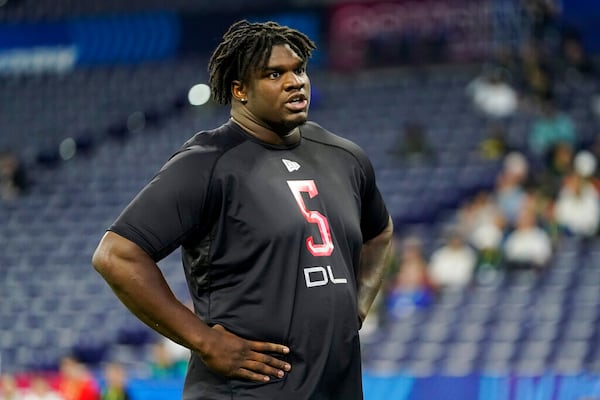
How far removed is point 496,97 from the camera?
51.4 feet

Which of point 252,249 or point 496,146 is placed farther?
point 496,146

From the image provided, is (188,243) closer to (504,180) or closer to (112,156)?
(504,180)

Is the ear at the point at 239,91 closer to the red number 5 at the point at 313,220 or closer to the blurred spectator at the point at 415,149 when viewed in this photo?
the red number 5 at the point at 313,220

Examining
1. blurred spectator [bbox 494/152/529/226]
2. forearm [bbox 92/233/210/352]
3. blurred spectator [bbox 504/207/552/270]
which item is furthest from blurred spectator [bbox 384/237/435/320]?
forearm [bbox 92/233/210/352]

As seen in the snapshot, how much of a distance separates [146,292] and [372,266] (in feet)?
2.73

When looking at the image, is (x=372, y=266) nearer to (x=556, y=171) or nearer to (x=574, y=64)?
(x=556, y=171)

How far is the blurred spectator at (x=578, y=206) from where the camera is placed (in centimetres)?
1148

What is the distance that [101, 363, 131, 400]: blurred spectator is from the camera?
9461 millimetres

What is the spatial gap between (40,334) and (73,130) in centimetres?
584

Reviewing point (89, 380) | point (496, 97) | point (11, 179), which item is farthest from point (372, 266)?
point (11, 179)

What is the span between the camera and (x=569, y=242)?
1167 cm

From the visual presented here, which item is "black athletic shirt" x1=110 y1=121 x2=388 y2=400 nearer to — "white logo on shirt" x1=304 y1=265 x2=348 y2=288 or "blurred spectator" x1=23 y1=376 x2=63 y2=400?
"white logo on shirt" x1=304 y1=265 x2=348 y2=288

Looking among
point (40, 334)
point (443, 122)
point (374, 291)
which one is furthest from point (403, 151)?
point (374, 291)

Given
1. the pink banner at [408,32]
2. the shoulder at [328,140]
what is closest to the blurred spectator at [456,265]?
the pink banner at [408,32]
